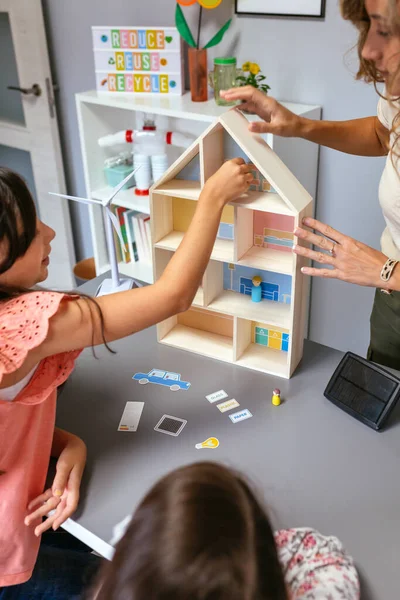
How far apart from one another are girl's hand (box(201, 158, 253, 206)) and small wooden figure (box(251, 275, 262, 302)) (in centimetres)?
22

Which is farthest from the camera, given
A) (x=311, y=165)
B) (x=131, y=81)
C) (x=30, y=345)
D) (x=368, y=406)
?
(x=131, y=81)

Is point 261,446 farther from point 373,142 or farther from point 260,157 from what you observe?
point 373,142

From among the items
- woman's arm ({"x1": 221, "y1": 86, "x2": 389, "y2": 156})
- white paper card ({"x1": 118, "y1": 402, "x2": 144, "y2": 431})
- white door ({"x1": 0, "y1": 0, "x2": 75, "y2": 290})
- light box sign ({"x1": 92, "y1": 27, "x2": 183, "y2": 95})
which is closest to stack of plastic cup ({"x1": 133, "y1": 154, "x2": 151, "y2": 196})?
light box sign ({"x1": 92, "y1": 27, "x2": 183, "y2": 95})

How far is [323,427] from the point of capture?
1.15 m

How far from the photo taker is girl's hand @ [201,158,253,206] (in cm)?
114

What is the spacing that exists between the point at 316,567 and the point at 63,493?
45 centimetres

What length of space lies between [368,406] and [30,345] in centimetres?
66

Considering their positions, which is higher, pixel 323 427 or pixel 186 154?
pixel 186 154

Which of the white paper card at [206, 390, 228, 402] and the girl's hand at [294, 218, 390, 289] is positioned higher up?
the girl's hand at [294, 218, 390, 289]

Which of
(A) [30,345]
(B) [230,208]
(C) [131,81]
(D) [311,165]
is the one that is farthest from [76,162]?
(A) [30,345]

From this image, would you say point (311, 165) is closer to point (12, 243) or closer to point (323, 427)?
point (323, 427)

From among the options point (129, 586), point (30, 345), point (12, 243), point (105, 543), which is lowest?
point (105, 543)

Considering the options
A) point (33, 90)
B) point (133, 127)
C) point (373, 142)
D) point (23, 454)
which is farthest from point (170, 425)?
point (33, 90)

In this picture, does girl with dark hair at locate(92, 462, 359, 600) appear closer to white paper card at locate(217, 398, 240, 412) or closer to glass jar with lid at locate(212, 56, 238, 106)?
white paper card at locate(217, 398, 240, 412)
